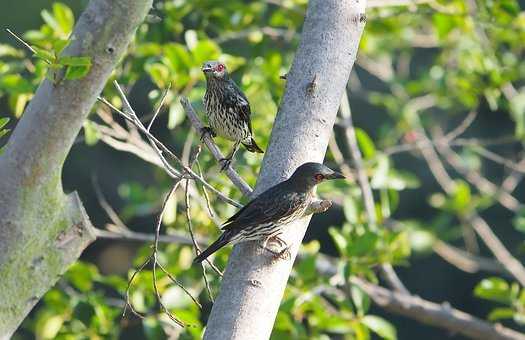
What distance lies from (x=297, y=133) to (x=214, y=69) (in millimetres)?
1117

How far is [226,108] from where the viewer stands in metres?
3.78

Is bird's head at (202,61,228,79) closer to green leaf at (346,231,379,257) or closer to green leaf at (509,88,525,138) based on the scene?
green leaf at (346,231,379,257)

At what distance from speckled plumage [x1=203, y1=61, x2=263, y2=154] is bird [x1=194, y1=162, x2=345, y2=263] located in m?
1.03

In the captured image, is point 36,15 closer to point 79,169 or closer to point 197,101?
point 79,169

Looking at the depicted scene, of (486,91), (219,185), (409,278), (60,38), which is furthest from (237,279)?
(409,278)

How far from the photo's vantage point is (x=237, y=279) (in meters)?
2.45

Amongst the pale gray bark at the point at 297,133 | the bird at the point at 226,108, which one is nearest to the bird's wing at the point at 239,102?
the bird at the point at 226,108

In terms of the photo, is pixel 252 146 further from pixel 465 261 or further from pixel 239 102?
pixel 465 261

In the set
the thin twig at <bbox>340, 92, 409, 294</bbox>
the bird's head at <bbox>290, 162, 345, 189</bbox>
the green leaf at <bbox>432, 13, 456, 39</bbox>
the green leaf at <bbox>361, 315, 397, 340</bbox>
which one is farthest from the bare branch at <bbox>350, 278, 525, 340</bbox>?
the bird's head at <bbox>290, 162, 345, 189</bbox>

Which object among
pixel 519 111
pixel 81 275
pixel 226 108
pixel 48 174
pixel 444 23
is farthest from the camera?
pixel 519 111

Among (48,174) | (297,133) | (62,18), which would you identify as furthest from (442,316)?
(48,174)

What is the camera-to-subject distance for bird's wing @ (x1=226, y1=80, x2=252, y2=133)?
3.81 metres

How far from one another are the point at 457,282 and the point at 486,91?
3209mm

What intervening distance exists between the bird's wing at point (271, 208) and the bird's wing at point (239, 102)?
115 centimetres
